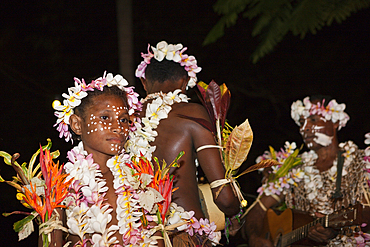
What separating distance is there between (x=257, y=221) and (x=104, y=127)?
2479mm

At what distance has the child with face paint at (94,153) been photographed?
1.92m

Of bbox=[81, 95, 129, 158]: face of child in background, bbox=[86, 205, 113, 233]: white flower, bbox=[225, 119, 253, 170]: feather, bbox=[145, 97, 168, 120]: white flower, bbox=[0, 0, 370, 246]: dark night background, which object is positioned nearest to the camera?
bbox=[86, 205, 113, 233]: white flower

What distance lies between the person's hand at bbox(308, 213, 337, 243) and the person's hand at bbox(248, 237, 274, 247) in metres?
0.46

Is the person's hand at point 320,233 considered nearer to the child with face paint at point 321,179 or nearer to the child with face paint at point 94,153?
the child with face paint at point 321,179

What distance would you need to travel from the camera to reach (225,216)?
2.51 meters

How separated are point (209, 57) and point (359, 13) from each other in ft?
8.49

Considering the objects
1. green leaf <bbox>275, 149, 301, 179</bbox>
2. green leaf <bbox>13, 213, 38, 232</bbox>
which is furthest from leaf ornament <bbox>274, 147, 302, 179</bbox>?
green leaf <bbox>13, 213, 38, 232</bbox>

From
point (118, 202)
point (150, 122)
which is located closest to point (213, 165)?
point (150, 122)

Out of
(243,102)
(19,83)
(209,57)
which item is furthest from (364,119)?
(19,83)

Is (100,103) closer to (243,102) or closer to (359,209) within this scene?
(359,209)

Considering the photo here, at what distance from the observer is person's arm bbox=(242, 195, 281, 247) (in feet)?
13.0

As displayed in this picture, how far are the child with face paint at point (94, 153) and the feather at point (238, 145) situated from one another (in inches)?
22.3

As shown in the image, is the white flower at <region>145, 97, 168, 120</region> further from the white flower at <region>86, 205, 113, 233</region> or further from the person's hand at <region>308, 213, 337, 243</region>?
the person's hand at <region>308, 213, 337, 243</region>

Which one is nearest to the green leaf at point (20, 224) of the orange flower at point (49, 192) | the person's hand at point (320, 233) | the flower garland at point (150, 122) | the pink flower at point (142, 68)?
the orange flower at point (49, 192)
